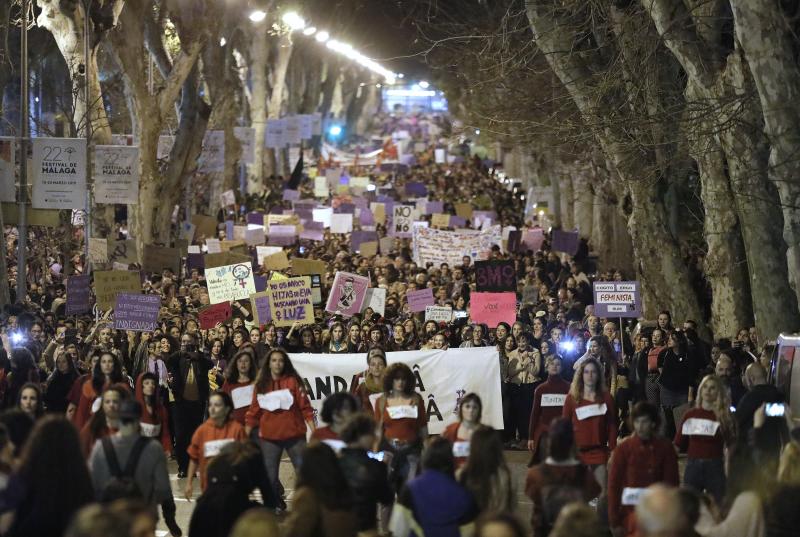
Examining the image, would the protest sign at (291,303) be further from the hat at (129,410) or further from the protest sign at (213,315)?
the hat at (129,410)

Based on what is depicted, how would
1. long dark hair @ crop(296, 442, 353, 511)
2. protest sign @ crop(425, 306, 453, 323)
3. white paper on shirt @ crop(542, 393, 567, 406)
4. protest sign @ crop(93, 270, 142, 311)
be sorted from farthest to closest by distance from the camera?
protest sign @ crop(93, 270, 142, 311)
protest sign @ crop(425, 306, 453, 323)
white paper on shirt @ crop(542, 393, 567, 406)
long dark hair @ crop(296, 442, 353, 511)

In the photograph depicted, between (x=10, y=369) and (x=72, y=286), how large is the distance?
276 inches

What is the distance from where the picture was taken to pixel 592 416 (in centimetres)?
1195

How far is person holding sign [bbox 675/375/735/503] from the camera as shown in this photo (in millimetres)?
11438

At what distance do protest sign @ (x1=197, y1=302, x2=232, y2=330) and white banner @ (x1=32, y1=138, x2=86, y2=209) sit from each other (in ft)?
21.2

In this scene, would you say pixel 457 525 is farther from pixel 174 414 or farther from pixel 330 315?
pixel 330 315

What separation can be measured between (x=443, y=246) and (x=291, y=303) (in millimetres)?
10911

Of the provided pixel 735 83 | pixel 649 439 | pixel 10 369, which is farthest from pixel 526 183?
pixel 649 439

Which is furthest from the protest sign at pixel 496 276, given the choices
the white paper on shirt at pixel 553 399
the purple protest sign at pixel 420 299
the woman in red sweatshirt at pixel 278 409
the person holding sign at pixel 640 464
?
the person holding sign at pixel 640 464

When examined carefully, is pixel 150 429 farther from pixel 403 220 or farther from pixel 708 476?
pixel 403 220

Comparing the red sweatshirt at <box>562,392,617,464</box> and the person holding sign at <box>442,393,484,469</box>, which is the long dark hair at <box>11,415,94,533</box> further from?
the red sweatshirt at <box>562,392,617,464</box>

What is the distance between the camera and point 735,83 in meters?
18.0

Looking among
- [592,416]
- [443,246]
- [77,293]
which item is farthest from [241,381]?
[443,246]

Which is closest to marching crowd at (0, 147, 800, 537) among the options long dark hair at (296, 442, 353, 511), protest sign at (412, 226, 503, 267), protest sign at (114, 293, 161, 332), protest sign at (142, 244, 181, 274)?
long dark hair at (296, 442, 353, 511)
